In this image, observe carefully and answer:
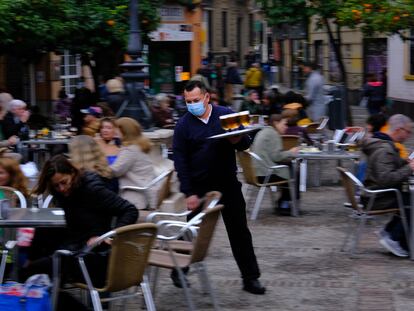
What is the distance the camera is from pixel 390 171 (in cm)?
873

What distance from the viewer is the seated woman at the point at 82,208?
620 cm

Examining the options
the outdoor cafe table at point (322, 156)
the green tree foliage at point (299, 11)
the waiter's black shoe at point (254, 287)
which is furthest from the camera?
the green tree foliage at point (299, 11)

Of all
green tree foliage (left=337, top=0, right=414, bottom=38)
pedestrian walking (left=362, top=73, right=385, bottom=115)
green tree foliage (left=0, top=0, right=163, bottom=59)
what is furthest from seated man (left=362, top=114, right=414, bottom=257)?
pedestrian walking (left=362, top=73, right=385, bottom=115)

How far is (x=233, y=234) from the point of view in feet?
24.7

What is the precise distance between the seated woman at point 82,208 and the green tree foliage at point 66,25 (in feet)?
33.9

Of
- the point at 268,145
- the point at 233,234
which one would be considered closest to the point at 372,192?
the point at 233,234

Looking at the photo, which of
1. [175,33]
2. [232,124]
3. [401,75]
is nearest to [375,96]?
[401,75]

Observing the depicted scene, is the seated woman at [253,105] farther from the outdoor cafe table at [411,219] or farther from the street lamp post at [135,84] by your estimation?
the outdoor cafe table at [411,219]

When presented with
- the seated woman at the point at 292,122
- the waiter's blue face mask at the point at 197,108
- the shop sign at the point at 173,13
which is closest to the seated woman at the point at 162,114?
the seated woman at the point at 292,122

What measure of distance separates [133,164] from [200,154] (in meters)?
1.91

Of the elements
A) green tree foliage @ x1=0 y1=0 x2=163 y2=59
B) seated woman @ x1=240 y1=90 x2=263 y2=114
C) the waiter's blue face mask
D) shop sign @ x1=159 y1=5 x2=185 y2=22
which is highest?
shop sign @ x1=159 y1=5 x2=185 y2=22

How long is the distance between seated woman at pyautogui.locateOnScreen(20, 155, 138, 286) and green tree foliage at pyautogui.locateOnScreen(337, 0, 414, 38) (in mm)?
9537

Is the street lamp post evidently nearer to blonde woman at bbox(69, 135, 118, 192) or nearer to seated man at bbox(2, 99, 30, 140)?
seated man at bbox(2, 99, 30, 140)

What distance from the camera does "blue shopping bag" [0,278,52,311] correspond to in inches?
231
